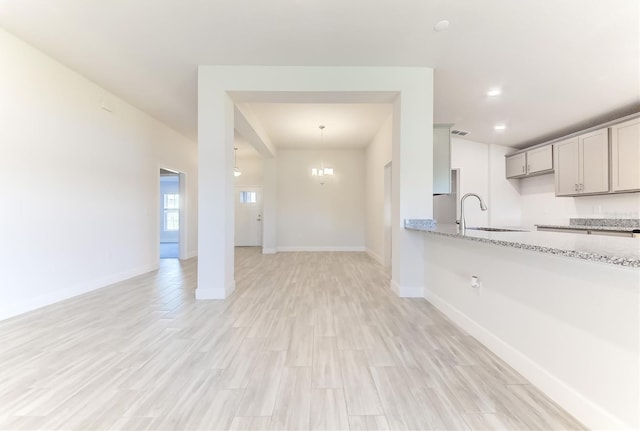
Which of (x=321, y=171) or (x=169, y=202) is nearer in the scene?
(x=321, y=171)

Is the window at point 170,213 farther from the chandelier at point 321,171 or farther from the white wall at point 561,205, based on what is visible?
the white wall at point 561,205

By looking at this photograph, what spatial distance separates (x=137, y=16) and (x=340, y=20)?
1.80 m

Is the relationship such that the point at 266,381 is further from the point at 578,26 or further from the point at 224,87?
the point at 578,26

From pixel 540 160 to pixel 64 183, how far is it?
24.7 feet

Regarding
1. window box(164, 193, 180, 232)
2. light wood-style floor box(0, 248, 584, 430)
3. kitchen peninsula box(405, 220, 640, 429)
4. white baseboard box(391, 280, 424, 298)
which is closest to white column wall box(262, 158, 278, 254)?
light wood-style floor box(0, 248, 584, 430)

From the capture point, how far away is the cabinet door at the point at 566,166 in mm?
4500

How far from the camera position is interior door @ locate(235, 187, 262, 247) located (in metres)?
8.98

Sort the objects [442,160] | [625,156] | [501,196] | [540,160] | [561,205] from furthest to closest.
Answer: [501,196], [540,160], [561,205], [442,160], [625,156]

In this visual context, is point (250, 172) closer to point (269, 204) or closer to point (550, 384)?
point (269, 204)

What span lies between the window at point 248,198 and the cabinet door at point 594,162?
7.78 meters

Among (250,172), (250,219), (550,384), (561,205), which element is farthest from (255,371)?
(250,172)

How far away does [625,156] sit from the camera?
3764 millimetres

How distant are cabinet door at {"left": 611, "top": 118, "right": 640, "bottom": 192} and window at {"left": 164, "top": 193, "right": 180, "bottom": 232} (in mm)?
11786

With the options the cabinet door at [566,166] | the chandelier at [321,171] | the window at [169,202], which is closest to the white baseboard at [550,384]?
the cabinet door at [566,166]
